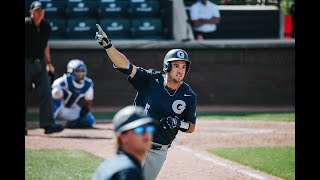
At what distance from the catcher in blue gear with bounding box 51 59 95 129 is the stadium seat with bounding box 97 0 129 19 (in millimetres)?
5192

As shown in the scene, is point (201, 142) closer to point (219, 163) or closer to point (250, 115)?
point (219, 163)

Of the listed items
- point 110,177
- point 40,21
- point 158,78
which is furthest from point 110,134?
point 110,177

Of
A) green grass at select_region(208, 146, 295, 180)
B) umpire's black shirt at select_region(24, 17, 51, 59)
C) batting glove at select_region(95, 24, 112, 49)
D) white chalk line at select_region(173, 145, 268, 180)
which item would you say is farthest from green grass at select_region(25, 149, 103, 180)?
batting glove at select_region(95, 24, 112, 49)

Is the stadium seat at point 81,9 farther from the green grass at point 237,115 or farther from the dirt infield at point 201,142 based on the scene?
the dirt infield at point 201,142

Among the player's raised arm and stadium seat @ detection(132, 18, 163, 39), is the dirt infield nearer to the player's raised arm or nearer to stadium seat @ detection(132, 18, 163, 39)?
the player's raised arm

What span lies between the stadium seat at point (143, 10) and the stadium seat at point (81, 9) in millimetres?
952

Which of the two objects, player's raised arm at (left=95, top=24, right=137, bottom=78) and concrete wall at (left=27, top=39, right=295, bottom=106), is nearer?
player's raised arm at (left=95, top=24, right=137, bottom=78)

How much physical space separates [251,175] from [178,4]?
32.3ft

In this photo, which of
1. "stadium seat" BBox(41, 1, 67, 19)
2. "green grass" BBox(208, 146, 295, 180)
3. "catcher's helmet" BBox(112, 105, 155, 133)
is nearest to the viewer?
"catcher's helmet" BBox(112, 105, 155, 133)

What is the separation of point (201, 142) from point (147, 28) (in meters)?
6.87

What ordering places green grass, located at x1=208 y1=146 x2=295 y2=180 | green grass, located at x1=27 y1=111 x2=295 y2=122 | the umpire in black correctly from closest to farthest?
green grass, located at x1=208 y1=146 x2=295 y2=180
the umpire in black
green grass, located at x1=27 y1=111 x2=295 y2=122

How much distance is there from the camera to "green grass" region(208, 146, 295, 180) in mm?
9508

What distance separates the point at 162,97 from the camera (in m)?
6.91

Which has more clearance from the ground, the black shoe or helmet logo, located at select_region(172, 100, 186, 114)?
helmet logo, located at select_region(172, 100, 186, 114)
